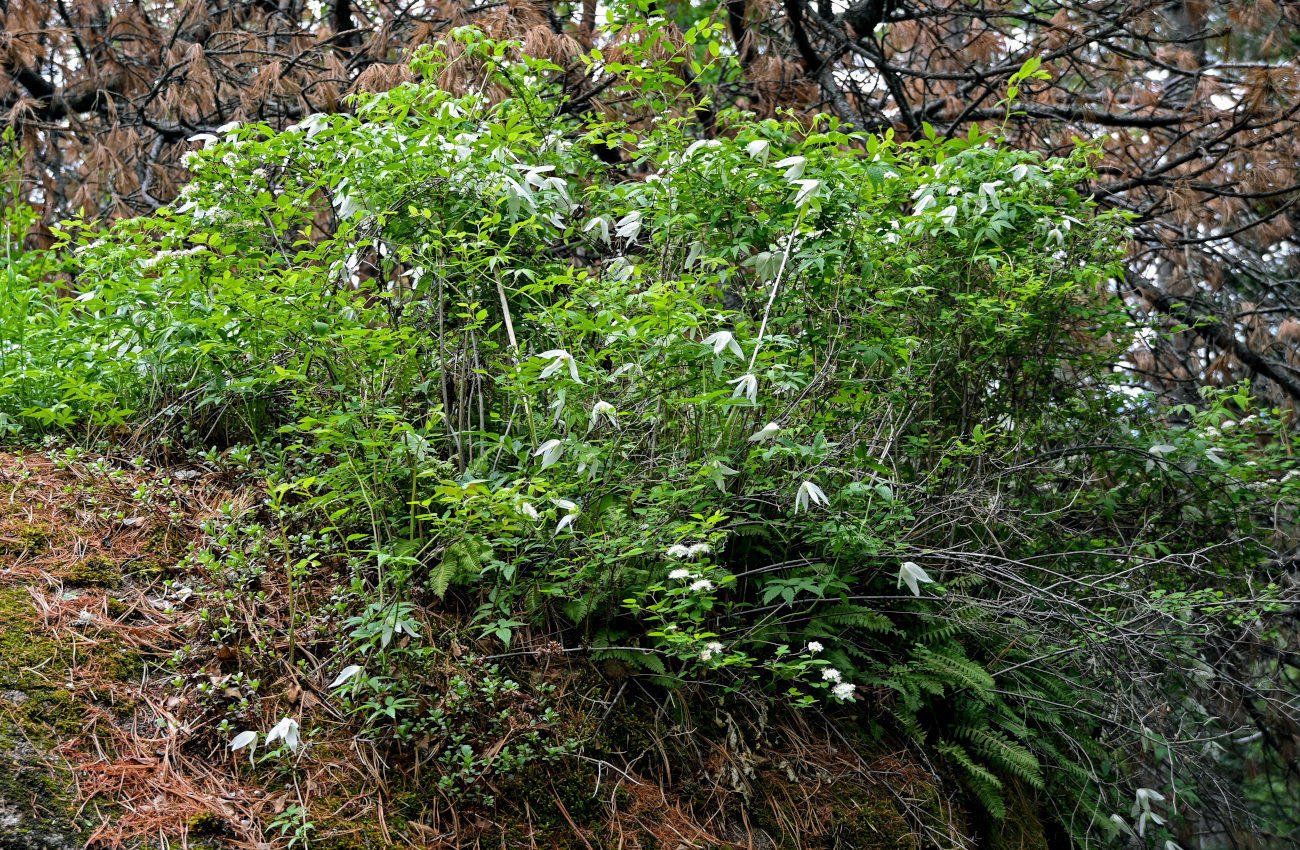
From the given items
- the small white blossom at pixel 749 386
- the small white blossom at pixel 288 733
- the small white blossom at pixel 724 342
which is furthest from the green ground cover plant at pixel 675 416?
the small white blossom at pixel 288 733

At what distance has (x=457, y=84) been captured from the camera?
4141 millimetres

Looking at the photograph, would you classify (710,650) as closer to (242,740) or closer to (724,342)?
(724,342)

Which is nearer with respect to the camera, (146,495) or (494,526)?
(494,526)

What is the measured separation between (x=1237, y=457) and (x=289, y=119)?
17.6 feet

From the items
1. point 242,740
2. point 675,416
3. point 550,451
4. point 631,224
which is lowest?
point 242,740

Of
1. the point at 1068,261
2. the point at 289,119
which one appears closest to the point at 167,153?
the point at 289,119

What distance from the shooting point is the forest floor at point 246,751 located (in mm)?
2184

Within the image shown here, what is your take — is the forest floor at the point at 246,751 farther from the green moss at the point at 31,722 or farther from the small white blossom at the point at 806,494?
the small white blossom at the point at 806,494

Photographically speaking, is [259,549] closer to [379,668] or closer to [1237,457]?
[379,668]

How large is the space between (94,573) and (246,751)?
88 centimetres

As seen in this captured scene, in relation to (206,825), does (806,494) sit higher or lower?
higher

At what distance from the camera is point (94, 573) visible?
2.77 m

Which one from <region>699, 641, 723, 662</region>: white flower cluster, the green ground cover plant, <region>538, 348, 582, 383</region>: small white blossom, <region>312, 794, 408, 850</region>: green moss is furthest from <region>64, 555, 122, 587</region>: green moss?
<region>699, 641, 723, 662</region>: white flower cluster

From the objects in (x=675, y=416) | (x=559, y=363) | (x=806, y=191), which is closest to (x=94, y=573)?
(x=559, y=363)
